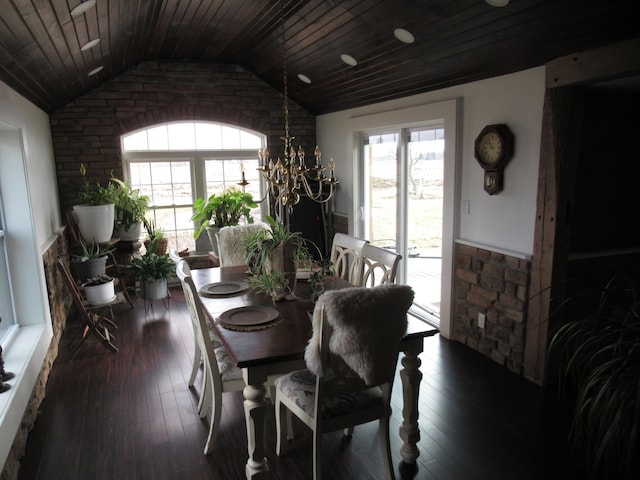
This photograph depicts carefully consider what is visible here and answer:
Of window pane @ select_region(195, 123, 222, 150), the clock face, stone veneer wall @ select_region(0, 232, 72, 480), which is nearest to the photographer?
stone veneer wall @ select_region(0, 232, 72, 480)

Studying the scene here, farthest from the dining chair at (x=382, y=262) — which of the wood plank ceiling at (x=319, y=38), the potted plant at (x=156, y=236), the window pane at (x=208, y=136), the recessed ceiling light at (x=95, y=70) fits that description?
the window pane at (x=208, y=136)

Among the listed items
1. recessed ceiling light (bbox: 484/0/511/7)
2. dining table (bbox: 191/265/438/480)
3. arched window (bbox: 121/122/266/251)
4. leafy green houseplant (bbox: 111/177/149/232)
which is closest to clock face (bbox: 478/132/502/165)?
recessed ceiling light (bbox: 484/0/511/7)

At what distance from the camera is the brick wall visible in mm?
4945

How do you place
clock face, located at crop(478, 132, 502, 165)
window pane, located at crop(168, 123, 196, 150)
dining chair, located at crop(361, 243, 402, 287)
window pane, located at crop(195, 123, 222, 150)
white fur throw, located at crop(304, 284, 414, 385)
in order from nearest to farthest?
white fur throw, located at crop(304, 284, 414, 385), dining chair, located at crop(361, 243, 402, 287), clock face, located at crop(478, 132, 502, 165), window pane, located at crop(168, 123, 196, 150), window pane, located at crop(195, 123, 222, 150)

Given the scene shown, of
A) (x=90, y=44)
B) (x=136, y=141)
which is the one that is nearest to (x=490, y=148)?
(x=90, y=44)

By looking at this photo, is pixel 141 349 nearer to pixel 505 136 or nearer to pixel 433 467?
pixel 433 467

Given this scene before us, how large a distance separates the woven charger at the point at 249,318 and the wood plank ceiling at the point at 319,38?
1655 millimetres

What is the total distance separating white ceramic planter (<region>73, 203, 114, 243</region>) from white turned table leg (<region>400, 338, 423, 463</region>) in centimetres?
333

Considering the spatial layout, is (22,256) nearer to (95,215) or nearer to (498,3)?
(95,215)

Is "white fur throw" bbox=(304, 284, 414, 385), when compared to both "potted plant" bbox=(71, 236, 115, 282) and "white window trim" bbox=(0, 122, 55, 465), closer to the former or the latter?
"white window trim" bbox=(0, 122, 55, 465)

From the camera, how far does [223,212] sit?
5199mm

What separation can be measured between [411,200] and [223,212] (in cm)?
212

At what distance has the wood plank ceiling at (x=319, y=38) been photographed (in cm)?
232

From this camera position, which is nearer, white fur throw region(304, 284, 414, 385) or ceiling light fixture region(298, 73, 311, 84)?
white fur throw region(304, 284, 414, 385)
